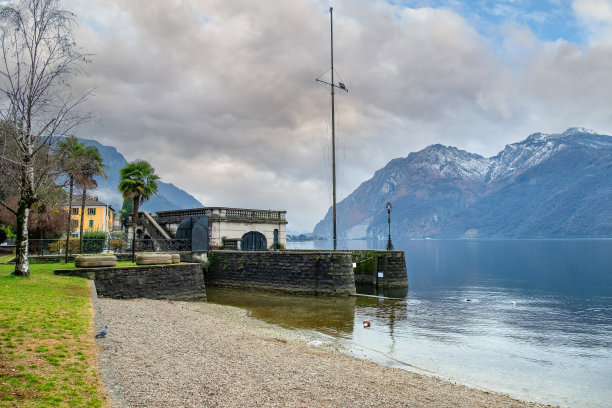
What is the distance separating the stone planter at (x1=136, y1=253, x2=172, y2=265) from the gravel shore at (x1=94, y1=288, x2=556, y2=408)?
41.4ft

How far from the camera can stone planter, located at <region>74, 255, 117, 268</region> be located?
91.3ft

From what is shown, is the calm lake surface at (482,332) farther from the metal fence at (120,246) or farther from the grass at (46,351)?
the grass at (46,351)

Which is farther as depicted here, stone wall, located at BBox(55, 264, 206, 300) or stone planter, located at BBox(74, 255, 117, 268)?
stone planter, located at BBox(74, 255, 117, 268)

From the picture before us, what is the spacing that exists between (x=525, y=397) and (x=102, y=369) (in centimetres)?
1310

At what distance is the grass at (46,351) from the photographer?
8242 mm

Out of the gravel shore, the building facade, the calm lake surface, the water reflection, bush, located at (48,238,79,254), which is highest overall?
the building facade

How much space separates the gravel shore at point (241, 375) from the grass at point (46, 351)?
478 mm

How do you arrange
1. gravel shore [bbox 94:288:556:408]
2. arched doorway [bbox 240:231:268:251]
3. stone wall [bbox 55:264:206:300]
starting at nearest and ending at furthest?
gravel shore [bbox 94:288:556:408], stone wall [bbox 55:264:206:300], arched doorway [bbox 240:231:268:251]

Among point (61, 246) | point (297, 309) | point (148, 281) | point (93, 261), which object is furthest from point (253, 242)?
point (93, 261)

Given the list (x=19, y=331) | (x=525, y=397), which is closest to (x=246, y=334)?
(x=19, y=331)

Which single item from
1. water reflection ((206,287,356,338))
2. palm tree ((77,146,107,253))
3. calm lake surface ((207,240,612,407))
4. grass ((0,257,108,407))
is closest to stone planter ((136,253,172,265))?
water reflection ((206,287,356,338))

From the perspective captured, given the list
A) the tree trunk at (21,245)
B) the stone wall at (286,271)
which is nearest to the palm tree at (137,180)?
the stone wall at (286,271)

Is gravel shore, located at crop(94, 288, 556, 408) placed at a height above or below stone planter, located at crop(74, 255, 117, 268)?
below

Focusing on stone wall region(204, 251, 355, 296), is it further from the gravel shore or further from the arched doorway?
the gravel shore
